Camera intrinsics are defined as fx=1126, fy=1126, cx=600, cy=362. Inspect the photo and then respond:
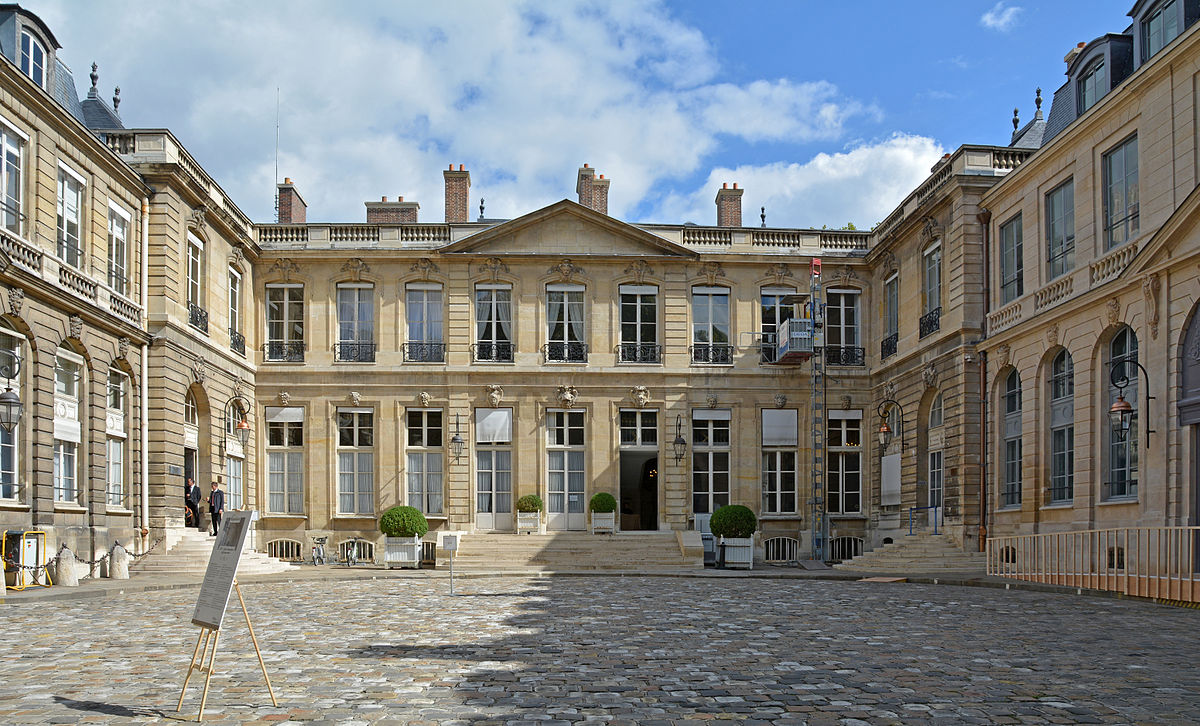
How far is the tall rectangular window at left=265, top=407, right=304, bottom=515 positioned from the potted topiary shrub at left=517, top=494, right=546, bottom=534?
503 centimetres

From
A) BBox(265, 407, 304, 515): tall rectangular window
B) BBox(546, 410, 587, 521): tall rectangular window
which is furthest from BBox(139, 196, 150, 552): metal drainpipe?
BBox(546, 410, 587, 521): tall rectangular window

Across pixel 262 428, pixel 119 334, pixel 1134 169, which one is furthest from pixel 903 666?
pixel 262 428

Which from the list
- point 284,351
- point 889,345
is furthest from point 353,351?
point 889,345

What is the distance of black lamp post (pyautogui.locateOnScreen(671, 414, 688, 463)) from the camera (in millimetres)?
25906

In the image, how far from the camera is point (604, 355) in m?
26.5

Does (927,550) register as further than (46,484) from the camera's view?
Yes

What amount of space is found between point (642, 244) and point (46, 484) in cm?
1425

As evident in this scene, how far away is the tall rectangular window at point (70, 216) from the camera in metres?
17.7

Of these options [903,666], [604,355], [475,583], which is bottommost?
[475,583]

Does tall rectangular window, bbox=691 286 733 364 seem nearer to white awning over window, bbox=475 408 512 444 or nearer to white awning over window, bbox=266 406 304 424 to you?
white awning over window, bbox=475 408 512 444

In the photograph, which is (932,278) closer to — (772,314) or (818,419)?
(772,314)

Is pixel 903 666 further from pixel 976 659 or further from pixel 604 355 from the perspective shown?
pixel 604 355

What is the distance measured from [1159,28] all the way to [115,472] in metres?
18.1

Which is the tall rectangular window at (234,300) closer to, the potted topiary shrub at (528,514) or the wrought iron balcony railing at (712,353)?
the potted topiary shrub at (528,514)
